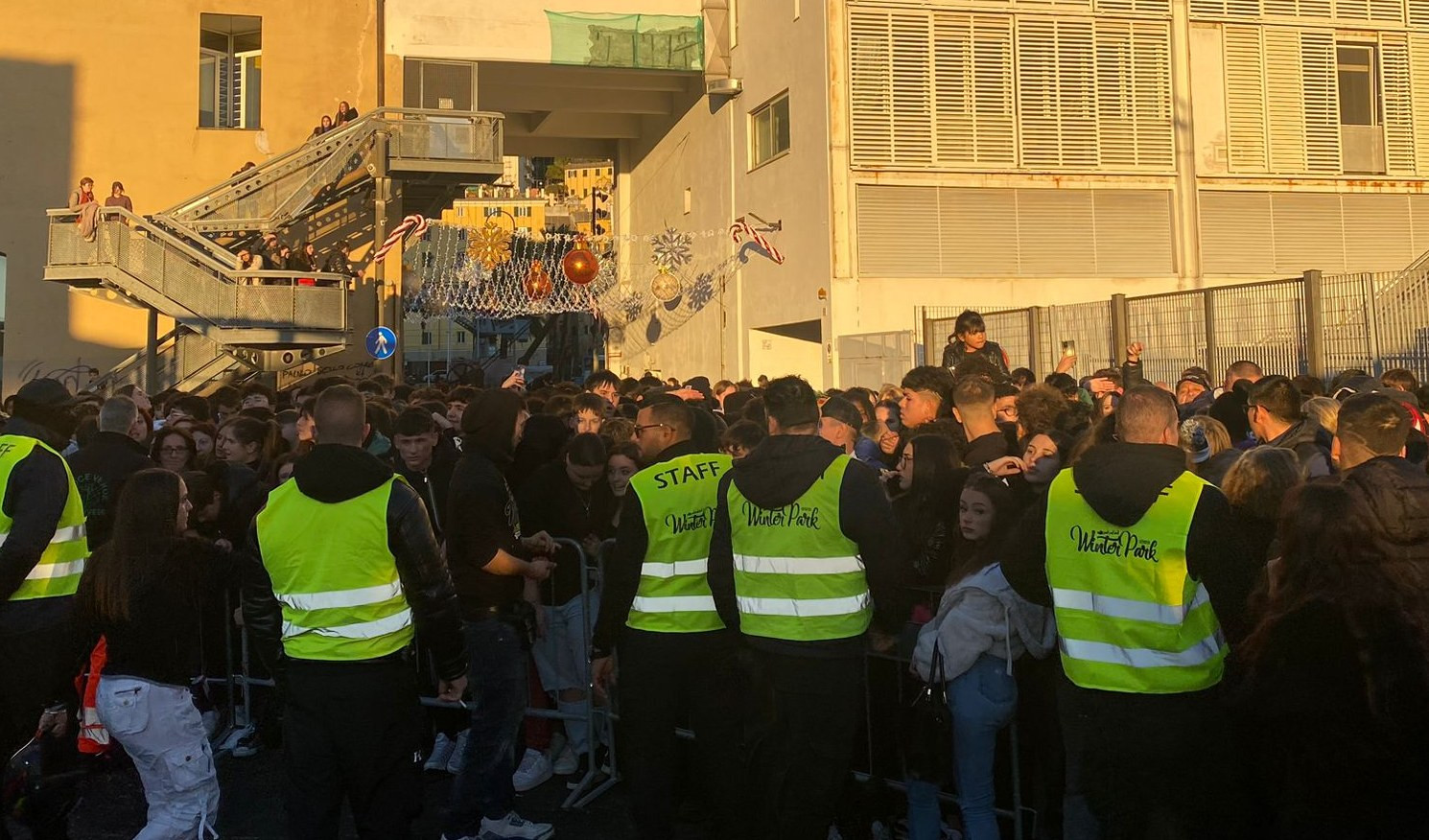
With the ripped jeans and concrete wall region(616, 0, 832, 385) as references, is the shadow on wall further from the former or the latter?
the ripped jeans

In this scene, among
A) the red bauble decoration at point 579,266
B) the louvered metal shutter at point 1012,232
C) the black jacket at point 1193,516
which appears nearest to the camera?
the black jacket at point 1193,516

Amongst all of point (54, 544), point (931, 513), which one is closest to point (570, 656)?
point (931, 513)

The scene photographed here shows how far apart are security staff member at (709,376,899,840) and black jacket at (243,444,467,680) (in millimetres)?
1159

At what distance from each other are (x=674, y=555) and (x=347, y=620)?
1.34 meters

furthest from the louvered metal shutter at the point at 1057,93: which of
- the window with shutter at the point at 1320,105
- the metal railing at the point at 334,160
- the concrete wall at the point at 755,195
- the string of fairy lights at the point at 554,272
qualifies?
the metal railing at the point at 334,160

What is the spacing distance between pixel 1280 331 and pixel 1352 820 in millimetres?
11644

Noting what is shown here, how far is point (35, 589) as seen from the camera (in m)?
5.20

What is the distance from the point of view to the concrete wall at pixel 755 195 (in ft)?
78.9

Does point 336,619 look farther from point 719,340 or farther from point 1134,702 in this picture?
point 719,340

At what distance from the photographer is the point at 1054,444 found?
222 inches

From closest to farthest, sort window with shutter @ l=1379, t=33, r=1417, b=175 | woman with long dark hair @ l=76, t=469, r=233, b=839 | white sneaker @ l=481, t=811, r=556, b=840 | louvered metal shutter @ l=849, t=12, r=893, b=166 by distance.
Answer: woman with long dark hair @ l=76, t=469, r=233, b=839 → white sneaker @ l=481, t=811, r=556, b=840 → louvered metal shutter @ l=849, t=12, r=893, b=166 → window with shutter @ l=1379, t=33, r=1417, b=175

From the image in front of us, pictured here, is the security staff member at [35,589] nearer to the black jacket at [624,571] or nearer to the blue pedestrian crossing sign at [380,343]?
the black jacket at [624,571]

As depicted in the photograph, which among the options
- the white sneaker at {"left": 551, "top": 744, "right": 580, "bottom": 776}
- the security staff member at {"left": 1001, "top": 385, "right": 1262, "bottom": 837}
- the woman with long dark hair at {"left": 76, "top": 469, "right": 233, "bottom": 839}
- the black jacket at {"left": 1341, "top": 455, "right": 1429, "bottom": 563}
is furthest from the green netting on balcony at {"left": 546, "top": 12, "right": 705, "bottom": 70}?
the black jacket at {"left": 1341, "top": 455, "right": 1429, "bottom": 563}

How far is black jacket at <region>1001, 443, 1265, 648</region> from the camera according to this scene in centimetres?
392
